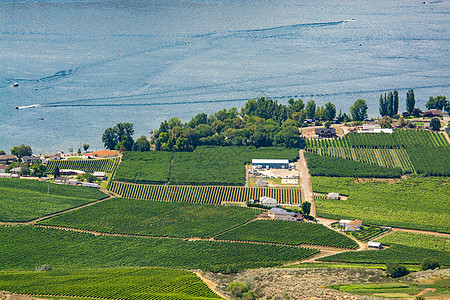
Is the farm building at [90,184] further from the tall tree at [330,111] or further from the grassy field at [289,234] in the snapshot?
the tall tree at [330,111]

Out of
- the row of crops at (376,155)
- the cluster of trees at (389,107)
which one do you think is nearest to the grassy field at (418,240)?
the row of crops at (376,155)

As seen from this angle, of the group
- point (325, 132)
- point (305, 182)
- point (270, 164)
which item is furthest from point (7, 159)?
point (325, 132)

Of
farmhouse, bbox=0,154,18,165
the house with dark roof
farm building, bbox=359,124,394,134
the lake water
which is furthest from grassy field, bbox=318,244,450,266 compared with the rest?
farmhouse, bbox=0,154,18,165

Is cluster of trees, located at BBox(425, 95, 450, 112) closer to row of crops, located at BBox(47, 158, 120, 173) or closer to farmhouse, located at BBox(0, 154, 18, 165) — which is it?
row of crops, located at BBox(47, 158, 120, 173)

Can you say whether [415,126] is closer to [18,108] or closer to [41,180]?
[41,180]

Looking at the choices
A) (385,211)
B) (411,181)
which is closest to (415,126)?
→ (411,181)
